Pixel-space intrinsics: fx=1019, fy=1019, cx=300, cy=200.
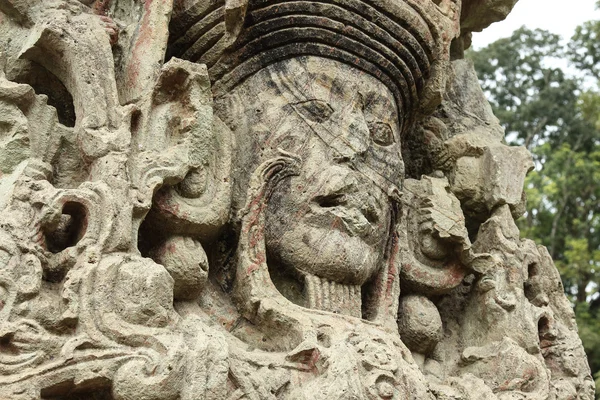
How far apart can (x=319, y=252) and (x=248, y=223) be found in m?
0.30

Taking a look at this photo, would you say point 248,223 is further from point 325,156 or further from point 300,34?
point 300,34

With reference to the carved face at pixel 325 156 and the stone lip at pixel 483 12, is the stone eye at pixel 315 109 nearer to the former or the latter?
the carved face at pixel 325 156

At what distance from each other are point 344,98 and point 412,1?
556 millimetres

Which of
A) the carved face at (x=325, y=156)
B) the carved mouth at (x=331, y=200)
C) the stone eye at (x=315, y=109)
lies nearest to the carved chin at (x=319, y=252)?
the carved face at (x=325, y=156)

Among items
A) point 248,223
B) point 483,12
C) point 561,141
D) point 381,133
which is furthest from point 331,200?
point 561,141

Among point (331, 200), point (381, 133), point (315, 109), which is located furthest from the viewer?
point (381, 133)

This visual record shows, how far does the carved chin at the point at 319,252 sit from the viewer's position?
3957 millimetres

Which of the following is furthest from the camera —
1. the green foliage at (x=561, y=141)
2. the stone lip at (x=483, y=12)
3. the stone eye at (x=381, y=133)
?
the green foliage at (x=561, y=141)

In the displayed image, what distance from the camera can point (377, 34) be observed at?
14.1ft

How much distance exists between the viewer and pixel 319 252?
13.0 feet

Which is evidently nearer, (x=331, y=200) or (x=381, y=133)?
(x=331, y=200)

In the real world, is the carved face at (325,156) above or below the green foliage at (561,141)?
below

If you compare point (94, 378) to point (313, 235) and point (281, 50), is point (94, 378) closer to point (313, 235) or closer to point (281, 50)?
point (313, 235)

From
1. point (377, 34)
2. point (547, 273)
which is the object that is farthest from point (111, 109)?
point (547, 273)
